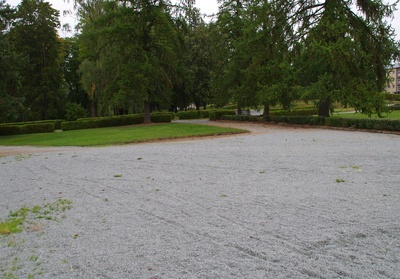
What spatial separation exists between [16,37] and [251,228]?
41411mm

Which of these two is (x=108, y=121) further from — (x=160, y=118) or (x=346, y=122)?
(x=346, y=122)

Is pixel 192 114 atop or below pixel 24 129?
atop

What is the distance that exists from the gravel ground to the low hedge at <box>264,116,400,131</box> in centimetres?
664

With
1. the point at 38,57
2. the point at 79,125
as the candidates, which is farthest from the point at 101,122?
the point at 38,57

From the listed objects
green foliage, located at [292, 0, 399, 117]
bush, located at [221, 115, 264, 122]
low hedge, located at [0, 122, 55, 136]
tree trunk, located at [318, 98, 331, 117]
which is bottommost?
low hedge, located at [0, 122, 55, 136]

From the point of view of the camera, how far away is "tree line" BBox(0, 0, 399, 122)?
721 inches

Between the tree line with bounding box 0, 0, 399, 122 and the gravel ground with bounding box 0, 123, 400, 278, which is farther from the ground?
the tree line with bounding box 0, 0, 399, 122

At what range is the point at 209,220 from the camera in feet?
14.5

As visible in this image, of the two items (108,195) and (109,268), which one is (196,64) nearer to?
(108,195)

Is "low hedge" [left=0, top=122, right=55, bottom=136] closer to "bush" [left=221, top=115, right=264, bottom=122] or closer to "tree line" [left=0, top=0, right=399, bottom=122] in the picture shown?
"tree line" [left=0, top=0, right=399, bottom=122]

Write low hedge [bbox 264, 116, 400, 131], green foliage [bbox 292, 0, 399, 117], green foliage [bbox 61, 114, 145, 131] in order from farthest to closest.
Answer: green foliage [bbox 61, 114, 145, 131] → green foliage [bbox 292, 0, 399, 117] → low hedge [bbox 264, 116, 400, 131]

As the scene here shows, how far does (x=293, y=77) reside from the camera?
19219mm

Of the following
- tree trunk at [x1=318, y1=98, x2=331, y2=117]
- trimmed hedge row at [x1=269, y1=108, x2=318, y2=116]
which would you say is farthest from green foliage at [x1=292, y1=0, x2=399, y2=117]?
trimmed hedge row at [x1=269, y1=108, x2=318, y2=116]

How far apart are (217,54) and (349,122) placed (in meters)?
15.0
